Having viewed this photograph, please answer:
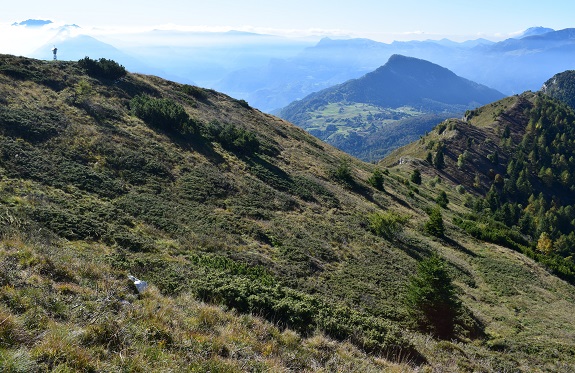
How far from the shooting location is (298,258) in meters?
21.8

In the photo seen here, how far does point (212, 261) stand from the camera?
1677 centimetres

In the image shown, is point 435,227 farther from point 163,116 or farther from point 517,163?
point 517,163

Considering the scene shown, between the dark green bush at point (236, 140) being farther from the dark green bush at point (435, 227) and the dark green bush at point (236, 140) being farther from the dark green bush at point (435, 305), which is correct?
the dark green bush at point (435, 305)

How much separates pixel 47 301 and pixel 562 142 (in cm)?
17482

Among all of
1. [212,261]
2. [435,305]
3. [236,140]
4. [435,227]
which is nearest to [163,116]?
[236,140]

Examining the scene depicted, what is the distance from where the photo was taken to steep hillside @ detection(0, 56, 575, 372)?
770 cm

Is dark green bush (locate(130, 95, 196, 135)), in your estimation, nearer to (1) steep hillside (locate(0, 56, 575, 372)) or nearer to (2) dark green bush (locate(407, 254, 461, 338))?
(1) steep hillside (locate(0, 56, 575, 372))

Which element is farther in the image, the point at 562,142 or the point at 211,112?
the point at 562,142

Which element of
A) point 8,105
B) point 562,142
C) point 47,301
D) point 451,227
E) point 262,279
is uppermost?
point 562,142

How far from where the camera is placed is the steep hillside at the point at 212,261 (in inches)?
303

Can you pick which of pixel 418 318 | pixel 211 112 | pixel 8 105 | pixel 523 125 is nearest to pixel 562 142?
pixel 523 125

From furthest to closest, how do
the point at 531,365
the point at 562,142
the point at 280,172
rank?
the point at 562,142 → the point at 280,172 → the point at 531,365

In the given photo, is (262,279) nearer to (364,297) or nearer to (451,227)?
(364,297)

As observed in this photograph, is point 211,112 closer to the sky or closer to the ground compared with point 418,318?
closer to the sky
